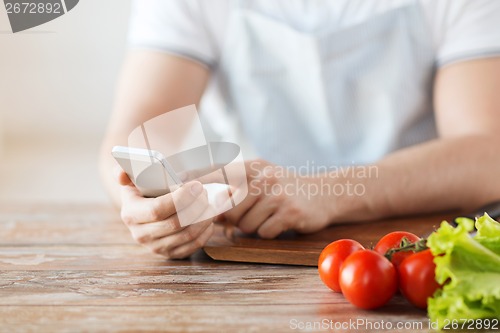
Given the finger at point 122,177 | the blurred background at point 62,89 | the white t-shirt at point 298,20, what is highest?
the white t-shirt at point 298,20

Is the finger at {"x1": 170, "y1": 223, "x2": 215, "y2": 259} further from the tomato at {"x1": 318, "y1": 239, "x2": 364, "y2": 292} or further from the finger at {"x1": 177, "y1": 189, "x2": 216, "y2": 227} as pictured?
the tomato at {"x1": 318, "y1": 239, "x2": 364, "y2": 292}

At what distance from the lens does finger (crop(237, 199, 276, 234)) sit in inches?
Result: 50.0

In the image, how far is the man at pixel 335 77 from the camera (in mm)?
1650

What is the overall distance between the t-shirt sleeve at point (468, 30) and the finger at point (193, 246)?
90 cm

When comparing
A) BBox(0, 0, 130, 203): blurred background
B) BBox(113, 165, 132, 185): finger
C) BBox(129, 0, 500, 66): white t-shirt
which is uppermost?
BBox(129, 0, 500, 66): white t-shirt

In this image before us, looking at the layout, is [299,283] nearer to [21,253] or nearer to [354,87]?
[21,253]

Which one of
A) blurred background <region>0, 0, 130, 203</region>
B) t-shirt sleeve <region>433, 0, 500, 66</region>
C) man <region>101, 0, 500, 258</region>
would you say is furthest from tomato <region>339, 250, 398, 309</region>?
blurred background <region>0, 0, 130, 203</region>

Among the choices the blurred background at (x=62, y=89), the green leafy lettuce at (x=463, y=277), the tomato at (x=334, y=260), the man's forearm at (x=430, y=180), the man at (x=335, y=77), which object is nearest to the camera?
the green leafy lettuce at (x=463, y=277)

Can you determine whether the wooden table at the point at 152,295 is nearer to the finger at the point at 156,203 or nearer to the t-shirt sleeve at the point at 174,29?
the finger at the point at 156,203

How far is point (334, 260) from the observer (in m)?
0.97

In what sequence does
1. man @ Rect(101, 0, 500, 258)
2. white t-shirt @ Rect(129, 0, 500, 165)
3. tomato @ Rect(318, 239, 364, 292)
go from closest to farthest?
tomato @ Rect(318, 239, 364, 292), man @ Rect(101, 0, 500, 258), white t-shirt @ Rect(129, 0, 500, 165)

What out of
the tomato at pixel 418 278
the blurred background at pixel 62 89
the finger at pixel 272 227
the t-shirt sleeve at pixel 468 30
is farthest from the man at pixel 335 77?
the blurred background at pixel 62 89

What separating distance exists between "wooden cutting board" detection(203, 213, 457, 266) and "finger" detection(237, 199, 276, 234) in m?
0.03

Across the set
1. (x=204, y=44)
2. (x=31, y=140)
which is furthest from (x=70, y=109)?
(x=204, y=44)
